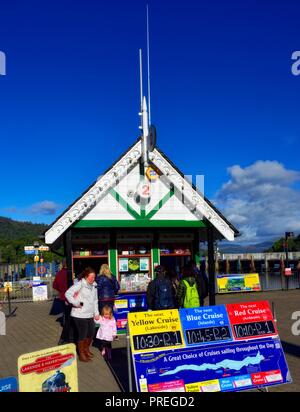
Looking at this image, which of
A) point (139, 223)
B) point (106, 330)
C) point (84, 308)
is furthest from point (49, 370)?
point (139, 223)

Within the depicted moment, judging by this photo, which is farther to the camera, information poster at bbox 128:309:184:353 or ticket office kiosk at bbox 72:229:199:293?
ticket office kiosk at bbox 72:229:199:293

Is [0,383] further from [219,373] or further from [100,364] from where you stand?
[100,364]

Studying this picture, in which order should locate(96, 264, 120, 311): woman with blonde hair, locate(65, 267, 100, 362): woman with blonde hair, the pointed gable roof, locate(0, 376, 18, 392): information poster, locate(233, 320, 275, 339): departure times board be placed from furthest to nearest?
the pointed gable roof < locate(96, 264, 120, 311): woman with blonde hair < locate(65, 267, 100, 362): woman with blonde hair < locate(233, 320, 275, 339): departure times board < locate(0, 376, 18, 392): information poster

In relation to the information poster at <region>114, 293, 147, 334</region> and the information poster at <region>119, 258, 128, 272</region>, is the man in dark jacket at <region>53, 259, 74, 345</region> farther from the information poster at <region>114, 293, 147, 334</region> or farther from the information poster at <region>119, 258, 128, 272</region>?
the information poster at <region>119, 258, 128, 272</region>

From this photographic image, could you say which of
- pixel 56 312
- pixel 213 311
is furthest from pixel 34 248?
pixel 213 311

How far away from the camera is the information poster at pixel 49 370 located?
484cm

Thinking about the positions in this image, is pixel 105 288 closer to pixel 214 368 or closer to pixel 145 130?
pixel 214 368

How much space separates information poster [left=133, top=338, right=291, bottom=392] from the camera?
5910 millimetres

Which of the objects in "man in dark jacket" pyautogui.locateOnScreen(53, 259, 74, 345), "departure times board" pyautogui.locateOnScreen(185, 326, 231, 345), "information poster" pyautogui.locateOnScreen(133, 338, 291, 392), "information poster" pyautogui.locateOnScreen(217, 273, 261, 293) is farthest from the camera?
"information poster" pyautogui.locateOnScreen(217, 273, 261, 293)

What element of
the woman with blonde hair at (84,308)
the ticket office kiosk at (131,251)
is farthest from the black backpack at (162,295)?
the ticket office kiosk at (131,251)

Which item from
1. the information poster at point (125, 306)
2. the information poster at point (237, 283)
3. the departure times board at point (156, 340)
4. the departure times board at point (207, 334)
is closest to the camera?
the departure times board at point (156, 340)

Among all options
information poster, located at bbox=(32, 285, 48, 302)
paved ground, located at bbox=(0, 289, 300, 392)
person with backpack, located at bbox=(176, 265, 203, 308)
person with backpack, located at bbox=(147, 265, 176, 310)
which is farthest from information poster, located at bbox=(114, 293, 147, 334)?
information poster, located at bbox=(32, 285, 48, 302)

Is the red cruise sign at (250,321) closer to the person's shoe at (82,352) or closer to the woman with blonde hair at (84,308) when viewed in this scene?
the woman with blonde hair at (84,308)

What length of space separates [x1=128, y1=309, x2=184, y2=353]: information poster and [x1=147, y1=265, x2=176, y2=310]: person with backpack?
2.24m
